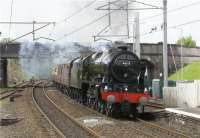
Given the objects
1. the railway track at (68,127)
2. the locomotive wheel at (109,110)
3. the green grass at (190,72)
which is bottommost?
the railway track at (68,127)

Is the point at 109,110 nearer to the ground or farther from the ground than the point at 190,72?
nearer to the ground

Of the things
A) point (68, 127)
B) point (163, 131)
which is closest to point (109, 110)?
point (68, 127)

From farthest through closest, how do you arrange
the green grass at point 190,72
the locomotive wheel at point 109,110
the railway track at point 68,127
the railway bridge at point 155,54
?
the green grass at point 190,72, the railway bridge at point 155,54, the locomotive wheel at point 109,110, the railway track at point 68,127

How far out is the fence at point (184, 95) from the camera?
79.8 feet

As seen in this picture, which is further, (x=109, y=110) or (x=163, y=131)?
(x=109, y=110)

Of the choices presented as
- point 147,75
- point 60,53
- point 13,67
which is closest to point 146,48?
point 60,53

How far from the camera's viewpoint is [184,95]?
83.7 feet

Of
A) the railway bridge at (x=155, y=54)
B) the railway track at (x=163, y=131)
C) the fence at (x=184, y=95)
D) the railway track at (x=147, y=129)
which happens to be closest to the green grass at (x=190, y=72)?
the railway bridge at (x=155, y=54)

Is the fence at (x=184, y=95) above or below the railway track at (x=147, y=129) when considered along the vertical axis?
above

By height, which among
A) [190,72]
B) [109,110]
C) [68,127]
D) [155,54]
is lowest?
[68,127]

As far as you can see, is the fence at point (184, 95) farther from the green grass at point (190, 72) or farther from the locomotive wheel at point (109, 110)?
the green grass at point (190, 72)

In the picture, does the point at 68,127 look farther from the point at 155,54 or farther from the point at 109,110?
the point at 155,54

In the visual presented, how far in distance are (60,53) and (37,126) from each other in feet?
150

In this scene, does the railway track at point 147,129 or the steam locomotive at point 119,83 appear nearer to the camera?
the railway track at point 147,129
